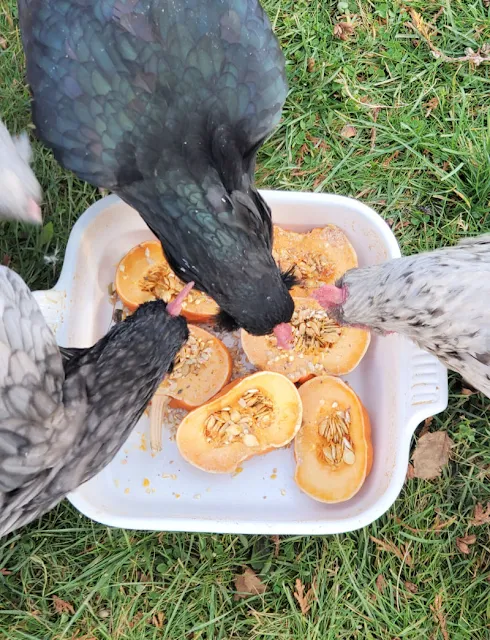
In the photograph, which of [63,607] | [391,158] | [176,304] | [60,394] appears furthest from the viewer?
[391,158]

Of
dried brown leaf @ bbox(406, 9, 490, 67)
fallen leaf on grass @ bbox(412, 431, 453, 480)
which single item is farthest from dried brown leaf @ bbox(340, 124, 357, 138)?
fallen leaf on grass @ bbox(412, 431, 453, 480)

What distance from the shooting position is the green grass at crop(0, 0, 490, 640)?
2.07m

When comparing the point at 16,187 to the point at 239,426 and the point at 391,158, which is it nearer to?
the point at 239,426

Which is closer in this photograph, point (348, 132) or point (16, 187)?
point (16, 187)

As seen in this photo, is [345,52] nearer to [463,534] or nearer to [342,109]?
[342,109]

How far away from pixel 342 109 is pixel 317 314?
0.99 m

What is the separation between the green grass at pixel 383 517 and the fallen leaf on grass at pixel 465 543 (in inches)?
0.9

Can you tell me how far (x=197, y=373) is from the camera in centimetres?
196

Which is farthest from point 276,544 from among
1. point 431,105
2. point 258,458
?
point 431,105

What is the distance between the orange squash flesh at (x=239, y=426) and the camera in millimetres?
1855

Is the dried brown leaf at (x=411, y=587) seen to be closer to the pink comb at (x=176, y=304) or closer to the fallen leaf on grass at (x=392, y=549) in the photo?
the fallen leaf on grass at (x=392, y=549)

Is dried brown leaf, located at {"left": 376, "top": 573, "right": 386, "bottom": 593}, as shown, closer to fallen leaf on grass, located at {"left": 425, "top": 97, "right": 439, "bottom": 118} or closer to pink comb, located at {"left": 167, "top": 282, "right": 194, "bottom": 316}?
pink comb, located at {"left": 167, "top": 282, "right": 194, "bottom": 316}

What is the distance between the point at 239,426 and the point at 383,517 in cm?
71

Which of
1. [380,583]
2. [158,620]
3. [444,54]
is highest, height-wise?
[444,54]
